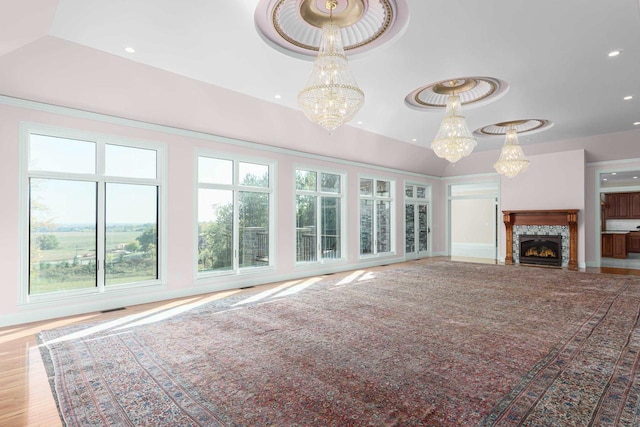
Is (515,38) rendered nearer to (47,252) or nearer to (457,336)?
(457,336)

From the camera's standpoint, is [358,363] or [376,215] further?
[376,215]

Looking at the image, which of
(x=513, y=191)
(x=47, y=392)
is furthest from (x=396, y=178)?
(x=47, y=392)

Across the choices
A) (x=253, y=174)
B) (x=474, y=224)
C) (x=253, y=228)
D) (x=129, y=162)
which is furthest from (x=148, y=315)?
(x=474, y=224)

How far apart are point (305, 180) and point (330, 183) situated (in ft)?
2.78

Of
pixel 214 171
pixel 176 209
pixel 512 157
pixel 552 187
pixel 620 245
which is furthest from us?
pixel 620 245

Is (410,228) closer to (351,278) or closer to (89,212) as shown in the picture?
(351,278)

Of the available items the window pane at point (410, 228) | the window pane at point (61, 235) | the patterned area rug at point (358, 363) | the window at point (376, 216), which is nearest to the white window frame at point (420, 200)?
the window pane at point (410, 228)

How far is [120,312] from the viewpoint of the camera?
4.89 meters

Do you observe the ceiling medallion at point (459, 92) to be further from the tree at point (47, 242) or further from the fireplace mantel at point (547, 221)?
the tree at point (47, 242)

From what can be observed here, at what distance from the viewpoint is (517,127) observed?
8125 millimetres

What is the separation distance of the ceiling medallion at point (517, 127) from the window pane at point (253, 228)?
18.6 feet

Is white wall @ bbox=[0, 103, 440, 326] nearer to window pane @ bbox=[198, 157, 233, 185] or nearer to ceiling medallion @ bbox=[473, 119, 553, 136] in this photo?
window pane @ bbox=[198, 157, 233, 185]

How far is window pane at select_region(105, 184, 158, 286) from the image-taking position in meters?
5.23

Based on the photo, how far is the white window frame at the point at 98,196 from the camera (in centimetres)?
440
